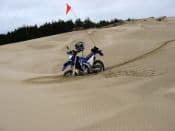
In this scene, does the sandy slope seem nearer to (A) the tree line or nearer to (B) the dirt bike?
(B) the dirt bike

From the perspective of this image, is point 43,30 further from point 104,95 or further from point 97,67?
point 104,95

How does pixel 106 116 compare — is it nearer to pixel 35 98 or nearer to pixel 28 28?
pixel 35 98

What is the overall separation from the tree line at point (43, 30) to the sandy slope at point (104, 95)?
12.4 meters

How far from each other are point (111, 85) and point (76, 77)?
241 cm

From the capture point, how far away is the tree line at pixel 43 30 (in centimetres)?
2712

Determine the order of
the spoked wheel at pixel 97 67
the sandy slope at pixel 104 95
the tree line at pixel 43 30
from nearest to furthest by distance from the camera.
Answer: the sandy slope at pixel 104 95, the spoked wheel at pixel 97 67, the tree line at pixel 43 30

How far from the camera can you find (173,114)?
5.57 m

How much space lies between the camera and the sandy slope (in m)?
5.53

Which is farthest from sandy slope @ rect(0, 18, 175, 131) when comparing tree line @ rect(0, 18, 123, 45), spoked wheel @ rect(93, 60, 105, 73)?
tree line @ rect(0, 18, 123, 45)

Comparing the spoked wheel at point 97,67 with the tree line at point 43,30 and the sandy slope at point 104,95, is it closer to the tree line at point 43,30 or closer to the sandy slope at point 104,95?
the sandy slope at point 104,95

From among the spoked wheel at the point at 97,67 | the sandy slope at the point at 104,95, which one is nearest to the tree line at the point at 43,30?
the sandy slope at the point at 104,95

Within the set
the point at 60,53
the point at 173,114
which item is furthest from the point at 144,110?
the point at 60,53

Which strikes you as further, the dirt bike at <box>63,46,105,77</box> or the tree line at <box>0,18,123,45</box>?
the tree line at <box>0,18,123,45</box>

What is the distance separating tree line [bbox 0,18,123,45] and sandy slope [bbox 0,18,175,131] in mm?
12371
